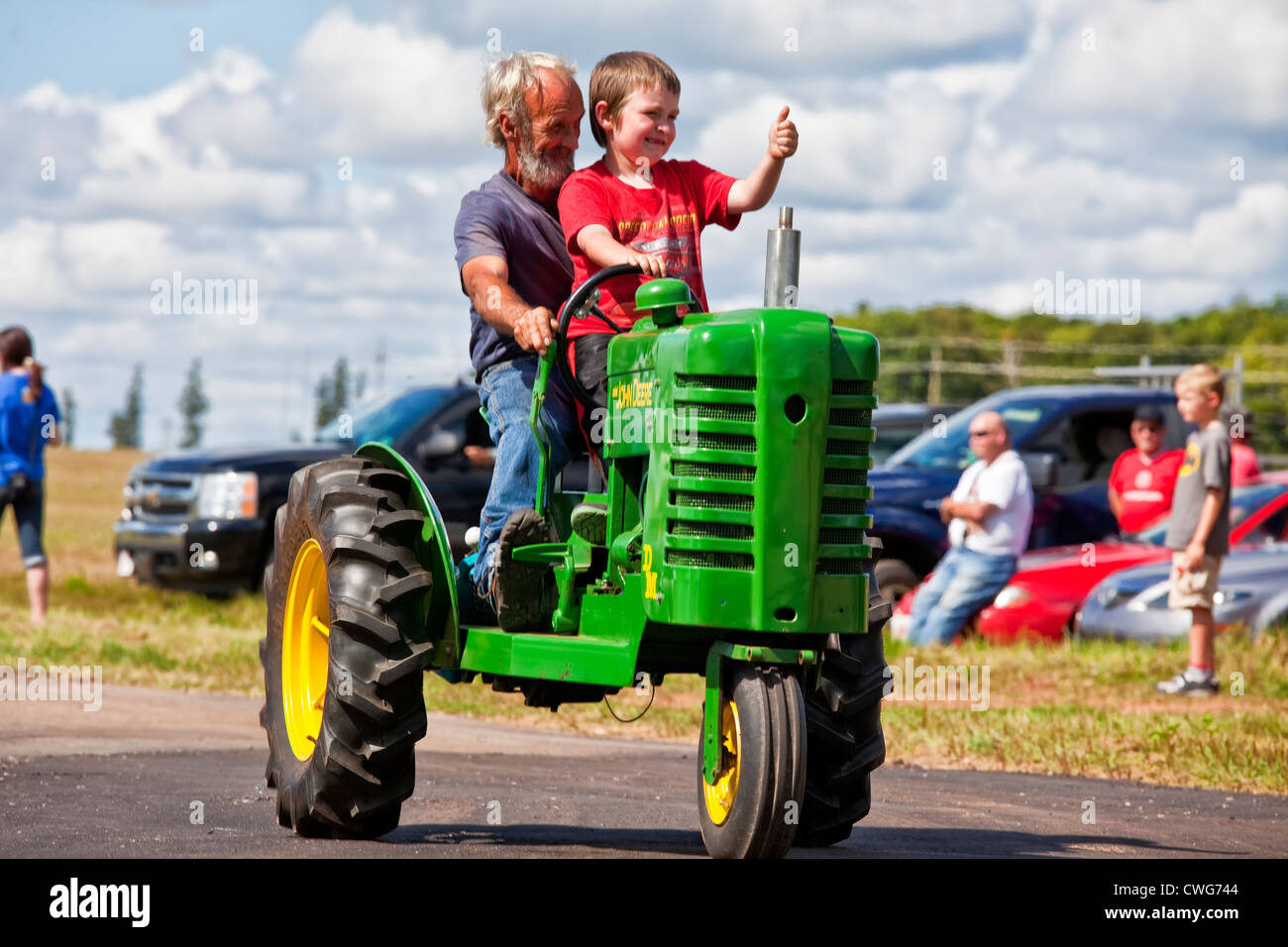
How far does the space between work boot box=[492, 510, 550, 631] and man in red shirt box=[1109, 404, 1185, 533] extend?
9.33 m

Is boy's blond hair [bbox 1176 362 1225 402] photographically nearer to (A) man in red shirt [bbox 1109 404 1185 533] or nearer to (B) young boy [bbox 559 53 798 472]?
(A) man in red shirt [bbox 1109 404 1185 533]

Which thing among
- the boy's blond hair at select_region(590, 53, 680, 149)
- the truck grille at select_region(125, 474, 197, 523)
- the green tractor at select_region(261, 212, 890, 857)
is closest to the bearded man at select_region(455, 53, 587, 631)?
the green tractor at select_region(261, 212, 890, 857)

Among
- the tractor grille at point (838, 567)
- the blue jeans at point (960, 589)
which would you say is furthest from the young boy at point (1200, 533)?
the tractor grille at point (838, 567)

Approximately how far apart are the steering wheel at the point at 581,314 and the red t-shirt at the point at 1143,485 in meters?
9.54

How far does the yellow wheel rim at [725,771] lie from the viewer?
5.55 meters

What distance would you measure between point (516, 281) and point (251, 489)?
9.79 meters

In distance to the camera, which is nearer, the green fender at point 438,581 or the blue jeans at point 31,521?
the green fender at point 438,581

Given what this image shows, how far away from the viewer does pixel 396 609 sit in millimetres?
6344

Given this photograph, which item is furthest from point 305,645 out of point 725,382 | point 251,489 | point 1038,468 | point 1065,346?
point 1065,346

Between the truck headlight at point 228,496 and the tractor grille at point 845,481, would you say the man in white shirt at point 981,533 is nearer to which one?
the truck headlight at point 228,496

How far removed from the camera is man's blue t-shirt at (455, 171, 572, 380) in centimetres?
667
